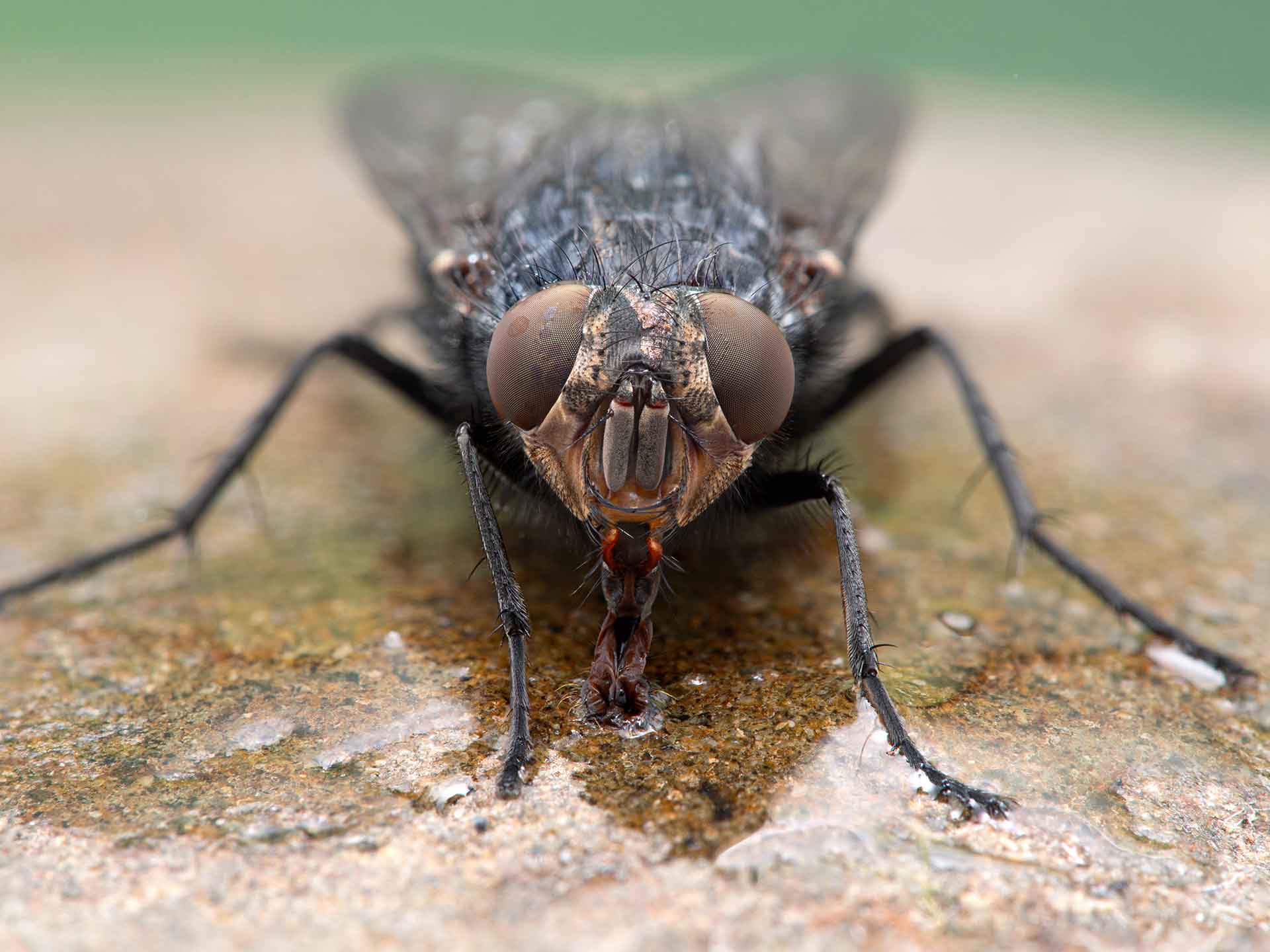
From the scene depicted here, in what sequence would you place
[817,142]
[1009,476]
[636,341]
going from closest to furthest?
[636,341], [1009,476], [817,142]

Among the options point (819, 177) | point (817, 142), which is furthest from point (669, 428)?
point (817, 142)

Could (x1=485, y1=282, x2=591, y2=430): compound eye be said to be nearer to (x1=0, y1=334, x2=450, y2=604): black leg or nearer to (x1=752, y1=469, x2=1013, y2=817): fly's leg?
(x1=752, y1=469, x2=1013, y2=817): fly's leg

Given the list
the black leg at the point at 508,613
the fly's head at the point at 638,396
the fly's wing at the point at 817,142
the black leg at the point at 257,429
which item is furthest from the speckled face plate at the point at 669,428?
the fly's wing at the point at 817,142

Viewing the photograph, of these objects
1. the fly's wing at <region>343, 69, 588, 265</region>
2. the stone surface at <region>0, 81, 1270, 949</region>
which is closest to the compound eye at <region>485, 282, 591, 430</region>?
the stone surface at <region>0, 81, 1270, 949</region>

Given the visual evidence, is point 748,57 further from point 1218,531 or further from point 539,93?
point 1218,531

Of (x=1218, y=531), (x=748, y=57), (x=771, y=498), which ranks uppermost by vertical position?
(x=748, y=57)

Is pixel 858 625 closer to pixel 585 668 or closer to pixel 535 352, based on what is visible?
pixel 585 668

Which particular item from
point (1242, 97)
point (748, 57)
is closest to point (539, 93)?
point (748, 57)
